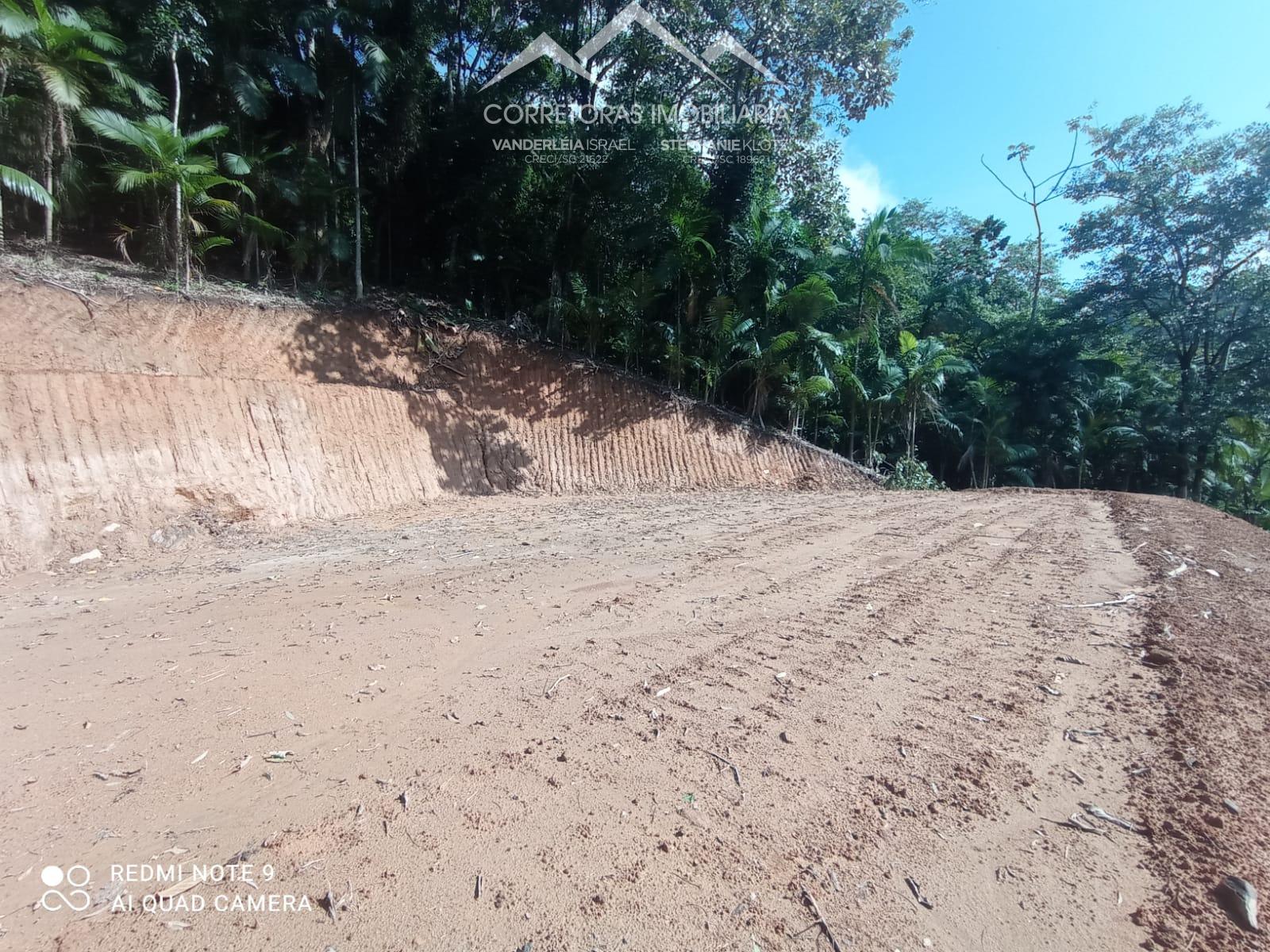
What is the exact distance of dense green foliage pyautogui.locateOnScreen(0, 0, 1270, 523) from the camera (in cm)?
1149

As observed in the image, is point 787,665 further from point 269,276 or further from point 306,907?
point 269,276

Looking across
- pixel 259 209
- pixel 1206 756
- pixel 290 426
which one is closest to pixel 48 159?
pixel 259 209

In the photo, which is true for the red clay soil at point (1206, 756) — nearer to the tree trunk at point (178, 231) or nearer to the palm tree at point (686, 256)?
the palm tree at point (686, 256)

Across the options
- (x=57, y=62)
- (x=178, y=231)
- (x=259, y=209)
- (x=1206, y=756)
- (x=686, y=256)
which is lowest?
(x=1206, y=756)

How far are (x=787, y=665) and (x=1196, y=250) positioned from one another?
25486 mm

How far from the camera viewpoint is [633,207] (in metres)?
15.2

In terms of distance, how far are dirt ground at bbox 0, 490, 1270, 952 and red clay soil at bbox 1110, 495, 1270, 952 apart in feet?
0.05

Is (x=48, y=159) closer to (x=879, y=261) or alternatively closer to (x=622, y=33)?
(x=622, y=33)

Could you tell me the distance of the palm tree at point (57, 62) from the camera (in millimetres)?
9227

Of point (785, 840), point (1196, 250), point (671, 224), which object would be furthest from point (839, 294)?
point (785, 840)
